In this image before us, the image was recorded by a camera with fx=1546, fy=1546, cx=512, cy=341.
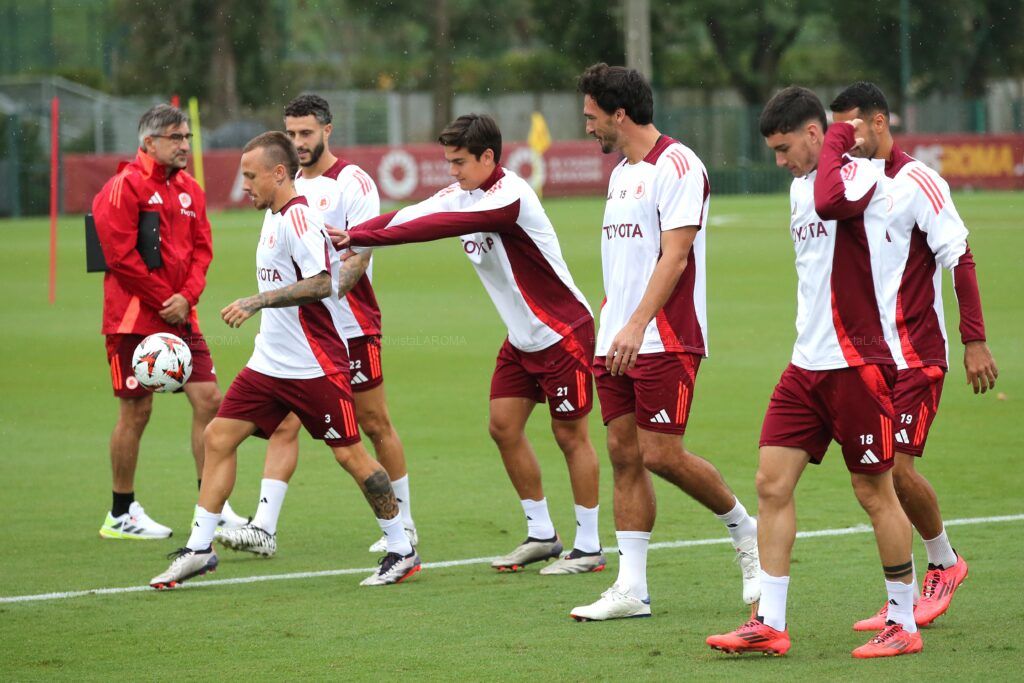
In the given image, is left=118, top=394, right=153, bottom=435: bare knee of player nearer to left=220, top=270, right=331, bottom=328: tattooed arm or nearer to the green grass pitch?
the green grass pitch

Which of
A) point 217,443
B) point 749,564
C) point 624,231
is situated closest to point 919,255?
point 624,231

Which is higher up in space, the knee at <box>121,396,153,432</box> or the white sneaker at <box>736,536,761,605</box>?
the knee at <box>121,396,153,432</box>

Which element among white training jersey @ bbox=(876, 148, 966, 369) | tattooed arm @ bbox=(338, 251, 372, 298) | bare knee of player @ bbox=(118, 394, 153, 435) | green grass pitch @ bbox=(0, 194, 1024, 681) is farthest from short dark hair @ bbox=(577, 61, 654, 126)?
bare knee of player @ bbox=(118, 394, 153, 435)

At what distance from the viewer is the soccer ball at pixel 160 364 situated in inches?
329

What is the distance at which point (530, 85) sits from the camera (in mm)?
63250

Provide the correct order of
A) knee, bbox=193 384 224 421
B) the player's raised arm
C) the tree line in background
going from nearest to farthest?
the player's raised arm, knee, bbox=193 384 224 421, the tree line in background

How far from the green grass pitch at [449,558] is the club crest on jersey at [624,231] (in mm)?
1634

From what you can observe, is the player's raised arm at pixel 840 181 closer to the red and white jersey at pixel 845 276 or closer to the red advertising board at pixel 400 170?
the red and white jersey at pixel 845 276

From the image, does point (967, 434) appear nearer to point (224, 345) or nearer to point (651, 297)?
point (651, 297)

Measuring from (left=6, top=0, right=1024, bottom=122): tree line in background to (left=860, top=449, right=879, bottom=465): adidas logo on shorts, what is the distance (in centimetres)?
4986

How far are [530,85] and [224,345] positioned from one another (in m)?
47.2

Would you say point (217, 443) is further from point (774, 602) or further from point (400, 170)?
point (400, 170)

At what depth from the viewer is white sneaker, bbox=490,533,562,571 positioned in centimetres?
766

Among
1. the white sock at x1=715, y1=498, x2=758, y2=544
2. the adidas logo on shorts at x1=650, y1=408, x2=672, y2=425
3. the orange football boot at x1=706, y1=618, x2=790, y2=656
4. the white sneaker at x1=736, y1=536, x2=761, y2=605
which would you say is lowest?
the orange football boot at x1=706, y1=618, x2=790, y2=656
